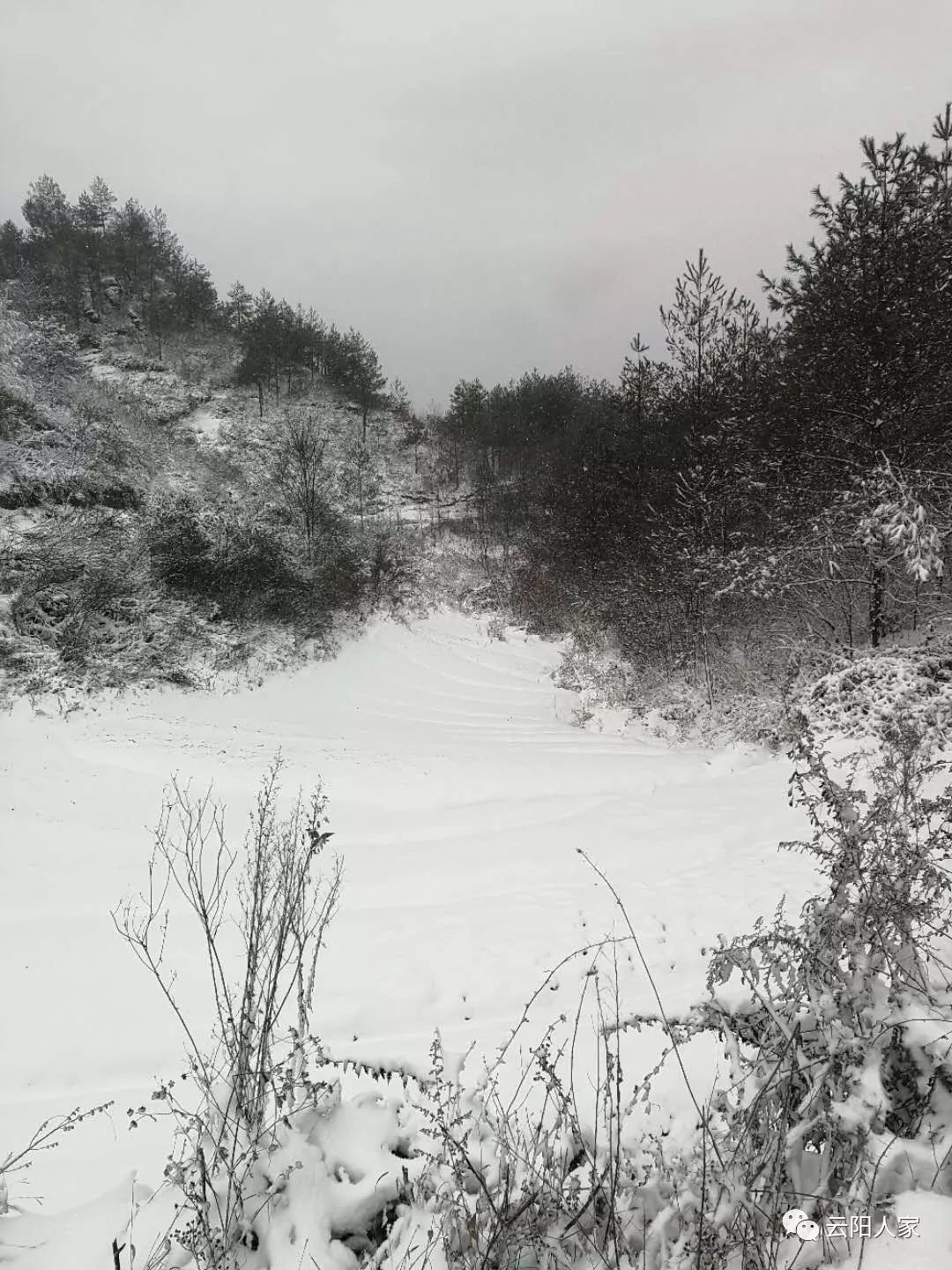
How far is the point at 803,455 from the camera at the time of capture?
914cm

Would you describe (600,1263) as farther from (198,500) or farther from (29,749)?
(198,500)

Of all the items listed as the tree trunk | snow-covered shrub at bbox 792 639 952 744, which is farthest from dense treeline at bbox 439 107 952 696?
snow-covered shrub at bbox 792 639 952 744

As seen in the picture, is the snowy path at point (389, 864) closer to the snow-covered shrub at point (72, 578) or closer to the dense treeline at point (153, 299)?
the snow-covered shrub at point (72, 578)

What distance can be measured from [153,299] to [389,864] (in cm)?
4023

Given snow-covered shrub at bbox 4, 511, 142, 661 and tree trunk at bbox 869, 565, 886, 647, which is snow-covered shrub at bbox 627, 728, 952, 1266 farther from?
snow-covered shrub at bbox 4, 511, 142, 661

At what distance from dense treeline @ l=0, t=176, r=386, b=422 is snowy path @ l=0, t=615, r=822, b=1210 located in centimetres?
2519

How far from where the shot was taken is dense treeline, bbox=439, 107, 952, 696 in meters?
8.14

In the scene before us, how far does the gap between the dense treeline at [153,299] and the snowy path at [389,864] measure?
992 inches

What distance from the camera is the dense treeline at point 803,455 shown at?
8.14 m

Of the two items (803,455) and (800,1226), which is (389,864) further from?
(803,455)

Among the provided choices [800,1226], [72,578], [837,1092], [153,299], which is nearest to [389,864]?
[837,1092]

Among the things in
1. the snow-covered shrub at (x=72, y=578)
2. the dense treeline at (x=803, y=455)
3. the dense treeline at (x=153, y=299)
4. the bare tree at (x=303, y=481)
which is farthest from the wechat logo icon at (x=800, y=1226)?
the dense treeline at (x=153, y=299)

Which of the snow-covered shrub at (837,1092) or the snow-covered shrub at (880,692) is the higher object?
the snow-covered shrub at (880,692)

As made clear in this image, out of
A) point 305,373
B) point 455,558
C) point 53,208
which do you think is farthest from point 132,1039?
point 53,208
